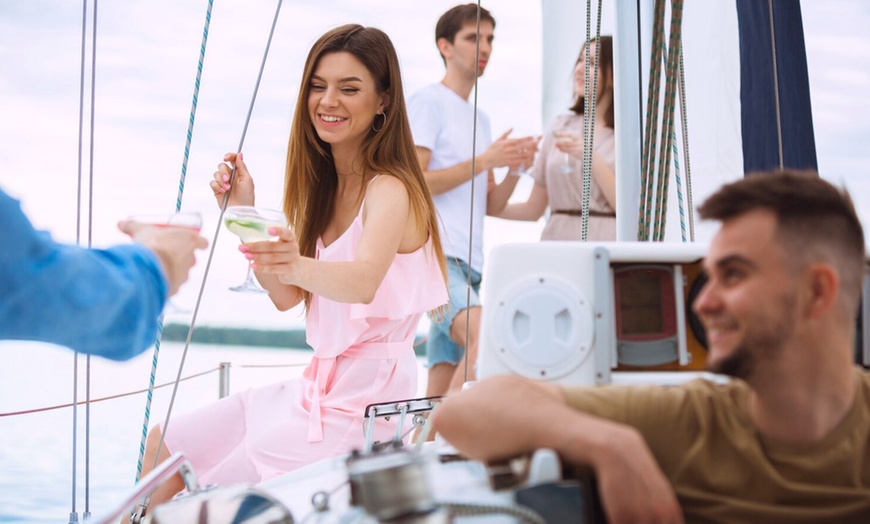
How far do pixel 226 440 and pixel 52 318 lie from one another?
1132mm

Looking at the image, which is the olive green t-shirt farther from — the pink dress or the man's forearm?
the man's forearm

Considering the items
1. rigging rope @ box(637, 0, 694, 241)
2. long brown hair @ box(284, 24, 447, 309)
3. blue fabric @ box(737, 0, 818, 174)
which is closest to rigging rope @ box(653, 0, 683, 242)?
rigging rope @ box(637, 0, 694, 241)

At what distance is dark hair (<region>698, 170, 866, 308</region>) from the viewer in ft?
3.90

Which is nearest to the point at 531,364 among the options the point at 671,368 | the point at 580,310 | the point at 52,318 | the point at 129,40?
the point at 580,310

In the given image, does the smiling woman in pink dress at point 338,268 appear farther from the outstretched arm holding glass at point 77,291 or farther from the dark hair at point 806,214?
the dark hair at point 806,214

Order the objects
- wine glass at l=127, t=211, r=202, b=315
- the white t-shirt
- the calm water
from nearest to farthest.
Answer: wine glass at l=127, t=211, r=202, b=315
the white t-shirt
the calm water

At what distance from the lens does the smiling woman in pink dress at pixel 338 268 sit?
7.01 feet

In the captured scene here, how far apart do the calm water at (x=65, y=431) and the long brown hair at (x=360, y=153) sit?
3.99 ft

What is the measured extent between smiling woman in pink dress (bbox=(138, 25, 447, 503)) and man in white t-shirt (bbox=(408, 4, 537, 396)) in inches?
33.9

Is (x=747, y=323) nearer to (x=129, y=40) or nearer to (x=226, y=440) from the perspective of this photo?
(x=226, y=440)

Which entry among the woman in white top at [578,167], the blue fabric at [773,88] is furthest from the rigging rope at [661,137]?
the woman in white top at [578,167]

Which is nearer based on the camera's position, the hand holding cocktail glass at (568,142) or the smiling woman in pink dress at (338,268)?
the smiling woman in pink dress at (338,268)

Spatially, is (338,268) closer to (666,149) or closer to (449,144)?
(666,149)

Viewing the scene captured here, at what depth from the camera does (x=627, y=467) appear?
1.10 meters
